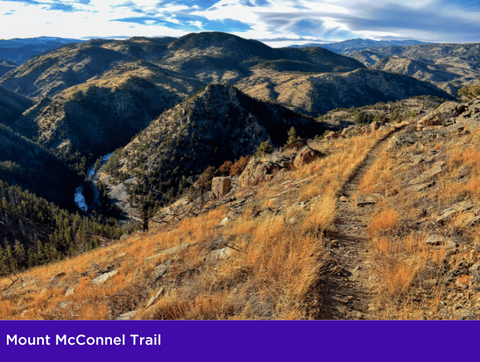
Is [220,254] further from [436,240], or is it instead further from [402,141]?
[402,141]

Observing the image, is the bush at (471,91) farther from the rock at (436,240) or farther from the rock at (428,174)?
the rock at (436,240)

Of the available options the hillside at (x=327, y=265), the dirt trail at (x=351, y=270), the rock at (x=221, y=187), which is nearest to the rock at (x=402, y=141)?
the hillside at (x=327, y=265)

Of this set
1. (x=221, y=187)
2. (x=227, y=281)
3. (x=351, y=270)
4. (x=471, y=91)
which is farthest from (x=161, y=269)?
(x=471, y=91)

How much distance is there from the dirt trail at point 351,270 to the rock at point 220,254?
3.01 m

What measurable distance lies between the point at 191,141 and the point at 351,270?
113166 millimetres

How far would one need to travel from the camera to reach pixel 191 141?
375ft

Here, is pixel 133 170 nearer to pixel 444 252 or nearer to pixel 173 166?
pixel 173 166

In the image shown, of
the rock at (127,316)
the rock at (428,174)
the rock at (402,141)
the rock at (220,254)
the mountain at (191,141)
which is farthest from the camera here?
the mountain at (191,141)

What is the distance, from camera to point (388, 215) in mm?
7668

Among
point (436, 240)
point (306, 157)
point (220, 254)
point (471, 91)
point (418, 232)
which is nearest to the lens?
point (436, 240)

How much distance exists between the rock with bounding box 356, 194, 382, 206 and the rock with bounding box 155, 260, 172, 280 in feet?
25.0

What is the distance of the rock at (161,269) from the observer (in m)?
7.73

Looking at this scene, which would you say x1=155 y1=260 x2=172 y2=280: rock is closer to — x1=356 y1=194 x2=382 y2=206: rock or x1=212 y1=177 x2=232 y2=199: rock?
x1=356 y1=194 x2=382 y2=206: rock
